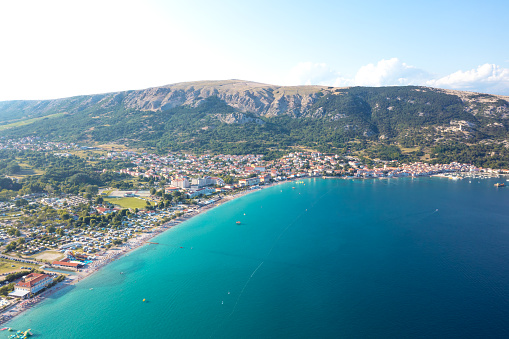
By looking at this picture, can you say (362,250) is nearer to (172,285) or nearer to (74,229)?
(172,285)

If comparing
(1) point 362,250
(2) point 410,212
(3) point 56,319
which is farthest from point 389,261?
(3) point 56,319

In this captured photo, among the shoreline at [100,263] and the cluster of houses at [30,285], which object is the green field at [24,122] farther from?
the cluster of houses at [30,285]

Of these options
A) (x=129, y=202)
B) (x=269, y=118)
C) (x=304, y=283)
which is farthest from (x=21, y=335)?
(x=269, y=118)

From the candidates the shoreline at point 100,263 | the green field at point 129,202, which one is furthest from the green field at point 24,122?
the shoreline at point 100,263

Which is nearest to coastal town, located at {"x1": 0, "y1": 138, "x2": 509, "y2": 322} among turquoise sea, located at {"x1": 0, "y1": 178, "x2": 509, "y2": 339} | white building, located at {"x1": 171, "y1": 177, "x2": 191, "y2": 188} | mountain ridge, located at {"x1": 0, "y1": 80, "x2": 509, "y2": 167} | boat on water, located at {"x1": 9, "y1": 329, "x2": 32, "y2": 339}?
white building, located at {"x1": 171, "y1": 177, "x2": 191, "y2": 188}

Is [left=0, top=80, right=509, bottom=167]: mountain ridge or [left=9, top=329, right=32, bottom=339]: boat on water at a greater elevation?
[left=0, top=80, right=509, bottom=167]: mountain ridge

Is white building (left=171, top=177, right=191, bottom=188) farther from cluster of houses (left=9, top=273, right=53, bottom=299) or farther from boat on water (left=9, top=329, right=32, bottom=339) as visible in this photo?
boat on water (left=9, top=329, right=32, bottom=339)

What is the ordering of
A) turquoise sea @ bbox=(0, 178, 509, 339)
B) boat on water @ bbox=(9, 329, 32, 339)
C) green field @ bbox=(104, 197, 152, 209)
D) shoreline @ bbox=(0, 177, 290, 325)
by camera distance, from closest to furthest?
boat on water @ bbox=(9, 329, 32, 339)
turquoise sea @ bbox=(0, 178, 509, 339)
shoreline @ bbox=(0, 177, 290, 325)
green field @ bbox=(104, 197, 152, 209)

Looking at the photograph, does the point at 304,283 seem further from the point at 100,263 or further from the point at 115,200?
the point at 115,200
